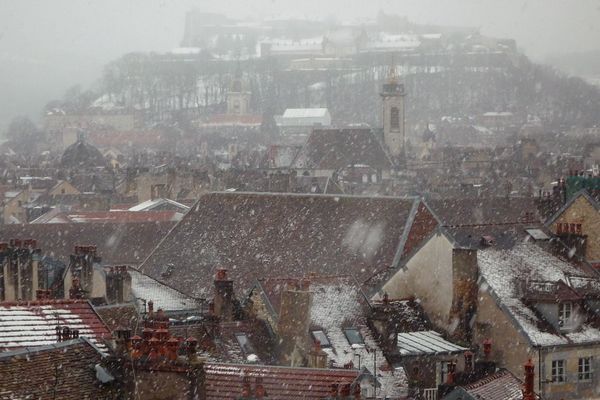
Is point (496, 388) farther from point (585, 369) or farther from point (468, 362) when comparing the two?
point (585, 369)

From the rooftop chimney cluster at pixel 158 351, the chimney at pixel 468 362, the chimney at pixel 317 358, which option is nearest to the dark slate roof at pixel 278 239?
the chimney at pixel 317 358

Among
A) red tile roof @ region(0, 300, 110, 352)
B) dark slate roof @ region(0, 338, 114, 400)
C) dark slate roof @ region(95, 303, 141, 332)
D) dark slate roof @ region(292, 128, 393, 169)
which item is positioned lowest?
dark slate roof @ region(292, 128, 393, 169)

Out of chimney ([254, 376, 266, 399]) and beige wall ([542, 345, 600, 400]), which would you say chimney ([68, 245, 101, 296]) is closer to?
beige wall ([542, 345, 600, 400])

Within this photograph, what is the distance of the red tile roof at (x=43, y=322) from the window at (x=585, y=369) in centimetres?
1233

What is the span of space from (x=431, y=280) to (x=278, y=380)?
12758 mm

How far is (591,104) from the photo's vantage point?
149m

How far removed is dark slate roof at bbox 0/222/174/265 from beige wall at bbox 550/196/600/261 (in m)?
17.7

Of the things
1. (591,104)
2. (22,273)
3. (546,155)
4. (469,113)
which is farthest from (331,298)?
(469,113)

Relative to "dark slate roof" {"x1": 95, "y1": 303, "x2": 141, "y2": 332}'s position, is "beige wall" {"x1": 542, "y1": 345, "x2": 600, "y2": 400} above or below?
below

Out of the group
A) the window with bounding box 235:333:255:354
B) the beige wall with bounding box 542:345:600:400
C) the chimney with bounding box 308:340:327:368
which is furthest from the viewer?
the beige wall with bounding box 542:345:600:400

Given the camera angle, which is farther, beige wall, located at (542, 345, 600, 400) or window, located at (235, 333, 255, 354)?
beige wall, located at (542, 345, 600, 400)

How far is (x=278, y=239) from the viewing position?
4228 centimetres

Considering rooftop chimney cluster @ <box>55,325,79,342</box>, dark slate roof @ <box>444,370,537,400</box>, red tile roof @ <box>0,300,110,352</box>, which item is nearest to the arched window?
dark slate roof @ <box>444,370,537,400</box>

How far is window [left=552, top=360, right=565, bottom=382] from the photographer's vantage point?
29.2 meters
